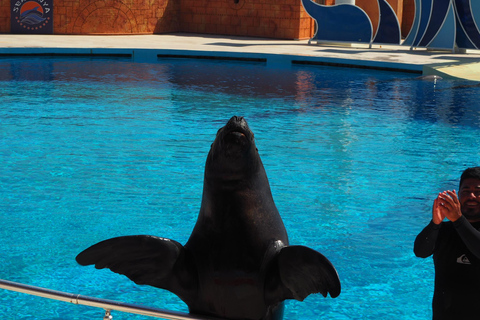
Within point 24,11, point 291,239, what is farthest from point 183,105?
point 24,11

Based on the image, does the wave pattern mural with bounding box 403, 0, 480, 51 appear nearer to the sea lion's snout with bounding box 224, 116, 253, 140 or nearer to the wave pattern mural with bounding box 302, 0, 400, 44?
the wave pattern mural with bounding box 302, 0, 400, 44

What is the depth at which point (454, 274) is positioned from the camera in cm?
251

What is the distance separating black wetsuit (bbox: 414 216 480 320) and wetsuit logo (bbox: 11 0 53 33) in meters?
18.6

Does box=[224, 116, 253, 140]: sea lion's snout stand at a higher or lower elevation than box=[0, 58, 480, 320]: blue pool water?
higher

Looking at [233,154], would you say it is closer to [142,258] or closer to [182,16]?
[142,258]

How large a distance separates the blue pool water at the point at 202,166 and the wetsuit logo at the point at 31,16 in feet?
21.2

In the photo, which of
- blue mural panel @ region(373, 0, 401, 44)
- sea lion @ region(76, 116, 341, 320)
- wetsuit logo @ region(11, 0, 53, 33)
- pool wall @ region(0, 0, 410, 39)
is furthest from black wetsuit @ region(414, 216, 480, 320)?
wetsuit logo @ region(11, 0, 53, 33)

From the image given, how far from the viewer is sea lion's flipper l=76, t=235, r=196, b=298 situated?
2.54 metres

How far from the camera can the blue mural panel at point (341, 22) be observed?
17.0 metres

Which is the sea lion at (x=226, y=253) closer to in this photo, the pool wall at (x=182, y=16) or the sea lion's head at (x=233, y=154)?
the sea lion's head at (x=233, y=154)

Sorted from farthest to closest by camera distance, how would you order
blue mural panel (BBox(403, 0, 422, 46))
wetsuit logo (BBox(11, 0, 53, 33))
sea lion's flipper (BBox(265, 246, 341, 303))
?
wetsuit logo (BBox(11, 0, 53, 33)) < blue mural panel (BBox(403, 0, 422, 46)) < sea lion's flipper (BBox(265, 246, 341, 303))

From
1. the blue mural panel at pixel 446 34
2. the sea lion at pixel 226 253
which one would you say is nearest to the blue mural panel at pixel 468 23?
the blue mural panel at pixel 446 34

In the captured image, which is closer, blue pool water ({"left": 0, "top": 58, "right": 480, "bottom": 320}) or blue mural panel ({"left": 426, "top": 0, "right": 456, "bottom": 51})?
blue pool water ({"left": 0, "top": 58, "right": 480, "bottom": 320})

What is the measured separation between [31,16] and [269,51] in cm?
770
